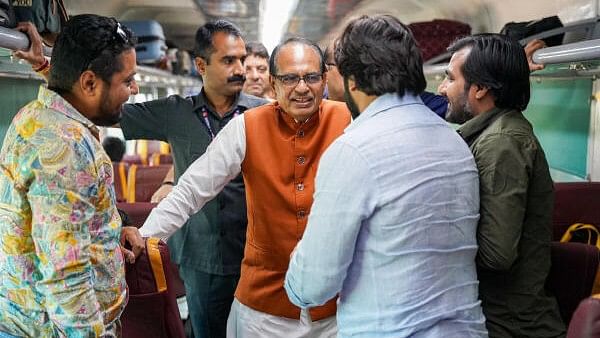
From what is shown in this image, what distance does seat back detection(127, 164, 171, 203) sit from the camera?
420cm

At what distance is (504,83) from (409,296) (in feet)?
2.36

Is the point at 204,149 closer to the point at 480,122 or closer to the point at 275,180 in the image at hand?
the point at 275,180

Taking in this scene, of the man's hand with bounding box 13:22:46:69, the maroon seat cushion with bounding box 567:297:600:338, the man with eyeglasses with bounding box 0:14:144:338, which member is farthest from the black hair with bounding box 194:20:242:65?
the maroon seat cushion with bounding box 567:297:600:338

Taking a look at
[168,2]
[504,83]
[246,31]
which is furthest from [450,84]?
[246,31]

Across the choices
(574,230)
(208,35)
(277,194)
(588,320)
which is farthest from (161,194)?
(588,320)

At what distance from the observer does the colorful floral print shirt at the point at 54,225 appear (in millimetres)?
1364

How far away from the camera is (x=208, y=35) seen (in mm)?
2750

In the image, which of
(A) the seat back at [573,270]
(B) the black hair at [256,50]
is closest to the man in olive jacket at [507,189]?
(A) the seat back at [573,270]

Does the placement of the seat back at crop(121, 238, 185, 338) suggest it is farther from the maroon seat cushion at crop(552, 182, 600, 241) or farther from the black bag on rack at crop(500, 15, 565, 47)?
the black bag on rack at crop(500, 15, 565, 47)

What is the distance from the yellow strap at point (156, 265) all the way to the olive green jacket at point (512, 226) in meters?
0.91

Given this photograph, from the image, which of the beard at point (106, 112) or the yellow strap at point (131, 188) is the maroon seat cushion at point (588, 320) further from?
the yellow strap at point (131, 188)

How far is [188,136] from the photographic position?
2.65m

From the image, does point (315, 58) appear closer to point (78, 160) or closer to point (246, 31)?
point (78, 160)

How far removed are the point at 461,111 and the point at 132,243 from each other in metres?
1.07
